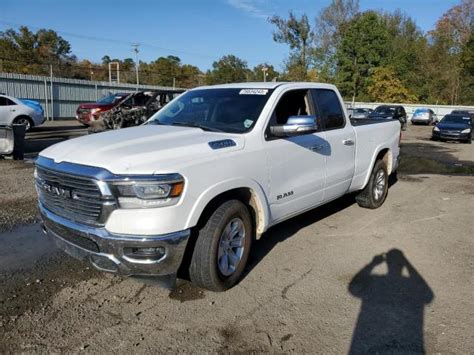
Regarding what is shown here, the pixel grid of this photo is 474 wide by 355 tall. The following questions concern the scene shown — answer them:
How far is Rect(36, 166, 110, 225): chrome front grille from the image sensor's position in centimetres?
341

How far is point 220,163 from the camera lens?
382 cm

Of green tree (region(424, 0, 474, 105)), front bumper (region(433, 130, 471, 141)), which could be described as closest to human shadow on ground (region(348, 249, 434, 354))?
front bumper (region(433, 130, 471, 141))

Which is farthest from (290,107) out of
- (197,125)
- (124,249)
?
(124,249)

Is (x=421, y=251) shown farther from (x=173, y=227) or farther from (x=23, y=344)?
(x=23, y=344)

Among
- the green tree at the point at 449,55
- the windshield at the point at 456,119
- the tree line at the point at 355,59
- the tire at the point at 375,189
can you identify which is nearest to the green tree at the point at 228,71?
the tree line at the point at 355,59

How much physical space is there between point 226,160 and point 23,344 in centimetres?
210

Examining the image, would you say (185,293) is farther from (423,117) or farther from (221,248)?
(423,117)

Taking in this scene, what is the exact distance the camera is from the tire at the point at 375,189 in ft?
22.5

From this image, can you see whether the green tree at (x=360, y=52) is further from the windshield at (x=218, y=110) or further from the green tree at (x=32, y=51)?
the windshield at (x=218, y=110)

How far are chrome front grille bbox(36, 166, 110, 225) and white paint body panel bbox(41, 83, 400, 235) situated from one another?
0.14 meters

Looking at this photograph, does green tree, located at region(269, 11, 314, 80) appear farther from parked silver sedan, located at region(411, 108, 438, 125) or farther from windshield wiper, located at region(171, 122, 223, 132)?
windshield wiper, located at region(171, 122, 223, 132)

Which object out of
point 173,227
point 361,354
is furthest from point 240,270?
point 361,354

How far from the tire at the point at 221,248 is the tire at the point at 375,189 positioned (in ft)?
10.6

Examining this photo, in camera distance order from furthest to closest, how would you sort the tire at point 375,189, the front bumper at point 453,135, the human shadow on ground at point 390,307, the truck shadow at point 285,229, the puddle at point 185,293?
the front bumper at point 453,135 < the tire at point 375,189 < the truck shadow at point 285,229 < the puddle at point 185,293 < the human shadow on ground at point 390,307
